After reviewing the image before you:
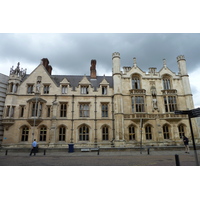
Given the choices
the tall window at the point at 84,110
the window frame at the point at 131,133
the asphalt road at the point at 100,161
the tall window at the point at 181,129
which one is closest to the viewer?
the asphalt road at the point at 100,161

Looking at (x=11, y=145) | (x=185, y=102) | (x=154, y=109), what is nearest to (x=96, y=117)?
(x=154, y=109)

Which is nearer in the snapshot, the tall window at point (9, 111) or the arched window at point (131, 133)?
the tall window at point (9, 111)

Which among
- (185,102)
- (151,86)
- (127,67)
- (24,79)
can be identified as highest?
(127,67)

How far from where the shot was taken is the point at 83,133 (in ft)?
74.0

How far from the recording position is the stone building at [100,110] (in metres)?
21.5

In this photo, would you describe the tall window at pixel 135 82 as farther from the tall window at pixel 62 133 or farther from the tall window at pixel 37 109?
the tall window at pixel 37 109

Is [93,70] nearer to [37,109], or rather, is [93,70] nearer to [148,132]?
[37,109]

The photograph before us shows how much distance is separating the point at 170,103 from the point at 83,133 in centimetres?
1579

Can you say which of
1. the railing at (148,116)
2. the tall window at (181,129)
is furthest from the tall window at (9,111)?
the tall window at (181,129)

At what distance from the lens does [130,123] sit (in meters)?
22.2

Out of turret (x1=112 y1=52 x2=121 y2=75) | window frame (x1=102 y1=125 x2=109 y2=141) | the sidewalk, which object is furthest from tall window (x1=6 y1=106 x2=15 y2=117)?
turret (x1=112 y1=52 x2=121 y2=75)

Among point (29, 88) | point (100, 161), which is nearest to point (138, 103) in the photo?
point (100, 161)

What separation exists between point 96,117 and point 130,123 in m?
5.66

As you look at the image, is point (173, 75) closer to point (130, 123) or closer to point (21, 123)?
point (130, 123)
